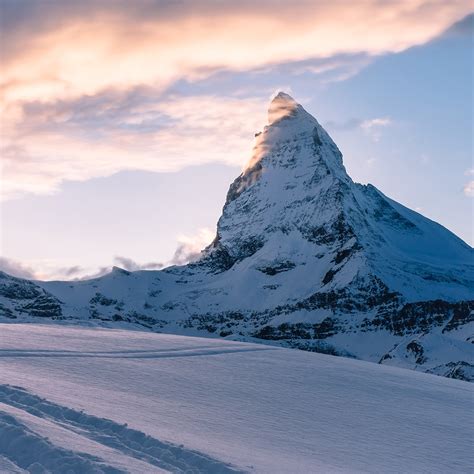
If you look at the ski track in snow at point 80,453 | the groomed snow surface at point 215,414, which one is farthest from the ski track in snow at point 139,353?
the ski track in snow at point 80,453

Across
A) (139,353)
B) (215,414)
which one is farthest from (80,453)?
(139,353)

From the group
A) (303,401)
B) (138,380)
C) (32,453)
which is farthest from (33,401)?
(303,401)

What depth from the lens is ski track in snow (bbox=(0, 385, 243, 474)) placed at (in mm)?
14070

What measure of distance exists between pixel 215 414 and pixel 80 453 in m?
6.87

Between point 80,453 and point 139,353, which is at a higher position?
point 139,353

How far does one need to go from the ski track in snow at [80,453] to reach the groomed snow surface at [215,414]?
0.03 meters

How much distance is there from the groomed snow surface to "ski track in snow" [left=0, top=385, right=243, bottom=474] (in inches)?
1.2

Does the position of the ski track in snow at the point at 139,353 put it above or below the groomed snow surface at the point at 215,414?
above

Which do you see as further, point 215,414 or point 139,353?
point 139,353

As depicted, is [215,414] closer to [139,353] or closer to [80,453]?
[80,453]

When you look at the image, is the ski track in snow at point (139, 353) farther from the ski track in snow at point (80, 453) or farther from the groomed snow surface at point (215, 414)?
the ski track in snow at point (80, 453)

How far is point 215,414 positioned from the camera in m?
21.0

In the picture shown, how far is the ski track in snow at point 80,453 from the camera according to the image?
14.1m

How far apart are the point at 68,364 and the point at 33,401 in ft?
27.0
